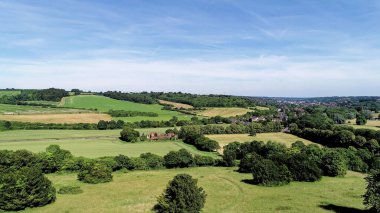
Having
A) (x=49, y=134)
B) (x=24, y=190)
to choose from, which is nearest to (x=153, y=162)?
(x=24, y=190)

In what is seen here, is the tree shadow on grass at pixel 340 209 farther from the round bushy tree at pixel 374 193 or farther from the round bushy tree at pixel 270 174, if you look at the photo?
the round bushy tree at pixel 270 174

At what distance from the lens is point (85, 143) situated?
114500mm

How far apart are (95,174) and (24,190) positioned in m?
19.4

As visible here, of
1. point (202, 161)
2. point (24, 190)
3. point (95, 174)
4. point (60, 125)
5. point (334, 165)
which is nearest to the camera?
point (24, 190)

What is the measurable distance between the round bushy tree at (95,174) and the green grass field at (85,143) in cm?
2213

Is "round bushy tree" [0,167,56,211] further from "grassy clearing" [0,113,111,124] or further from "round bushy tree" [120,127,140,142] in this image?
"grassy clearing" [0,113,111,124]

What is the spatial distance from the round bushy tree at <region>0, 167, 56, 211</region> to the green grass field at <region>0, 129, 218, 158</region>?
39.1 meters

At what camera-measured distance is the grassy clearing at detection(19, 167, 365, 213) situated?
165 ft

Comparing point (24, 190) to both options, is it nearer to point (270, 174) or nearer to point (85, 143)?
point (270, 174)

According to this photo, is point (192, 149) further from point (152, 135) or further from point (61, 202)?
point (61, 202)

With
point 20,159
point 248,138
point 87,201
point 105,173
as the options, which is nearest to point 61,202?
point 87,201

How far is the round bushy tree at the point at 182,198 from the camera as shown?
46125 millimetres

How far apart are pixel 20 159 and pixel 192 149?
50501mm

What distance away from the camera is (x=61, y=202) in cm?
5406
